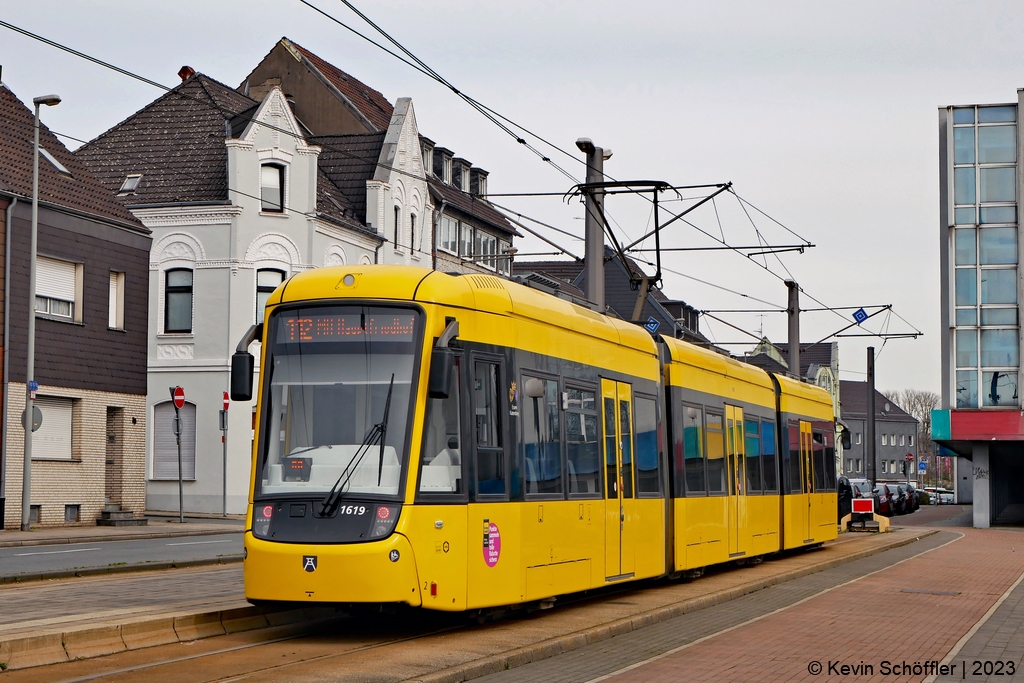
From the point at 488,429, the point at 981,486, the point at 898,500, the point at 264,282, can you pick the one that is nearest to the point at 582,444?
the point at 488,429

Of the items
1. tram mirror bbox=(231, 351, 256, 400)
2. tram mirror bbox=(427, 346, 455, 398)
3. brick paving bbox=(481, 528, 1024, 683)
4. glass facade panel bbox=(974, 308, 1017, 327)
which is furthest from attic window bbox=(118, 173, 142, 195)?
tram mirror bbox=(427, 346, 455, 398)

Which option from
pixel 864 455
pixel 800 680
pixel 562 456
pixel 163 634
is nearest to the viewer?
pixel 800 680

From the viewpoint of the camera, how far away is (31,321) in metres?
29.5

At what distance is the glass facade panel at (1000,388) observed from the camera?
4659 centimetres

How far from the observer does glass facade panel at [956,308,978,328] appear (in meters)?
47.2

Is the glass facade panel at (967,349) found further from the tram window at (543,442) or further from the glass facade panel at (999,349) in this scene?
the tram window at (543,442)

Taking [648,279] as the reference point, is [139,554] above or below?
below

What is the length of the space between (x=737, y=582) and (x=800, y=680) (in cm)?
874

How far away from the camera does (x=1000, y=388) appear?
4672 centimetres

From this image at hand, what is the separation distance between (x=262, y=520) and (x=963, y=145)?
40.3 m

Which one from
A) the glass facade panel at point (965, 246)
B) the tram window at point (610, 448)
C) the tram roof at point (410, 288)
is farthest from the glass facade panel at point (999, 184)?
the tram roof at point (410, 288)

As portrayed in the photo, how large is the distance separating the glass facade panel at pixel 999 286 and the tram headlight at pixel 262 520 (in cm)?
3953

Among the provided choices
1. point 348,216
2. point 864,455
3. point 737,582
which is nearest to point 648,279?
point 737,582

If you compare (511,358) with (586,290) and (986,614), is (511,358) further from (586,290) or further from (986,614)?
(586,290)
